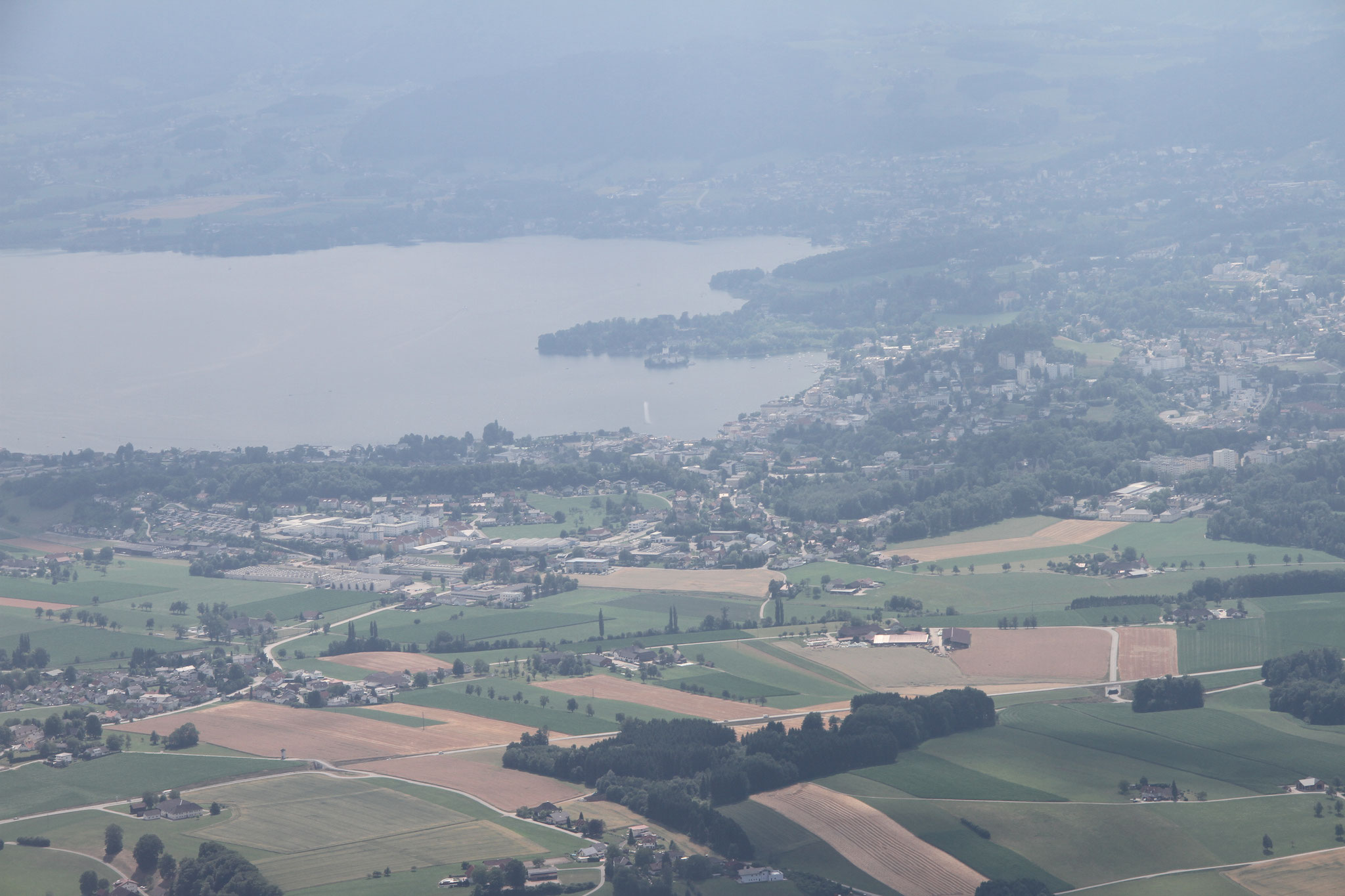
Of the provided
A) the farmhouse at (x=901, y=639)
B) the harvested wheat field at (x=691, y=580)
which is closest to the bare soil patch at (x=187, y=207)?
the harvested wheat field at (x=691, y=580)

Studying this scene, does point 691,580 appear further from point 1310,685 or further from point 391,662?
point 1310,685

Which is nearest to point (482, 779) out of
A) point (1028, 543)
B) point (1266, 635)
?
point (1266, 635)

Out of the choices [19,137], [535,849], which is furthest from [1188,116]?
[535,849]

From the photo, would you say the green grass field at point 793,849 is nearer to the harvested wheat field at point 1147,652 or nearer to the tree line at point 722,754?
the tree line at point 722,754

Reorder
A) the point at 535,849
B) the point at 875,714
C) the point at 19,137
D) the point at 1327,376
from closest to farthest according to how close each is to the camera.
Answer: the point at 535,849 → the point at 875,714 → the point at 1327,376 → the point at 19,137

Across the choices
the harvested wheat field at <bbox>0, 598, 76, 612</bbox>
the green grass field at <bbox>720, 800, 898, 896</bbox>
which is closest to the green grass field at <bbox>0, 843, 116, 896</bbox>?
the green grass field at <bbox>720, 800, 898, 896</bbox>

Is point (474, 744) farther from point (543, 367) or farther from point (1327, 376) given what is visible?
point (543, 367)
